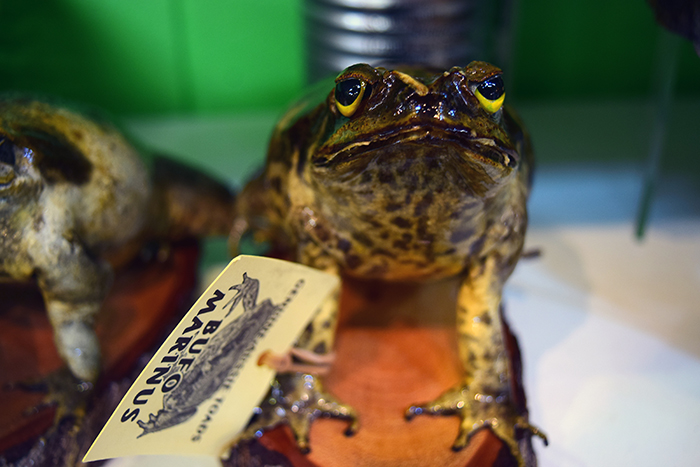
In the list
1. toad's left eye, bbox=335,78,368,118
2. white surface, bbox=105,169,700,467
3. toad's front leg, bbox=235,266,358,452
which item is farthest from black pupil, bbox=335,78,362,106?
white surface, bbox=105,169,700,467

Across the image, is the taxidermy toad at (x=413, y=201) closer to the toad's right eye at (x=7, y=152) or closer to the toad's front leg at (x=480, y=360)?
the toad's front leg at (x=480, y=360)

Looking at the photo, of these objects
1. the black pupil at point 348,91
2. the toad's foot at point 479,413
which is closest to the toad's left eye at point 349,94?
the black pupil at point 348,91

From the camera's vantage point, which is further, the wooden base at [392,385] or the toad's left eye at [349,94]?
the wooden base at [392,385]

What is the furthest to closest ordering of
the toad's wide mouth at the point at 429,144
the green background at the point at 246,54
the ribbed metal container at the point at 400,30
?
the green background at the point at 246,54
the ribbed metal container at the point at 400,30
the toad's wide mouth at the point at 429,144

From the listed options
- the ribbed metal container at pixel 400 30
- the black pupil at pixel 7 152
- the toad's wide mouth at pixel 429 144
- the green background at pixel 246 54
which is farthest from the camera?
the green background at pixel 246 54

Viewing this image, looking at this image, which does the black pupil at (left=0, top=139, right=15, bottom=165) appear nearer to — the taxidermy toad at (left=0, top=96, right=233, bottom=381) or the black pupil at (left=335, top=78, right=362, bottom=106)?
the taxidermy toad at (left=0, top=96, right=233, bottom=381)

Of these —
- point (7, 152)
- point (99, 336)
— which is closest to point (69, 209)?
point (7, 152)

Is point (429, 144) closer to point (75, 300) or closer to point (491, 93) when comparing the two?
point (491, 93)
